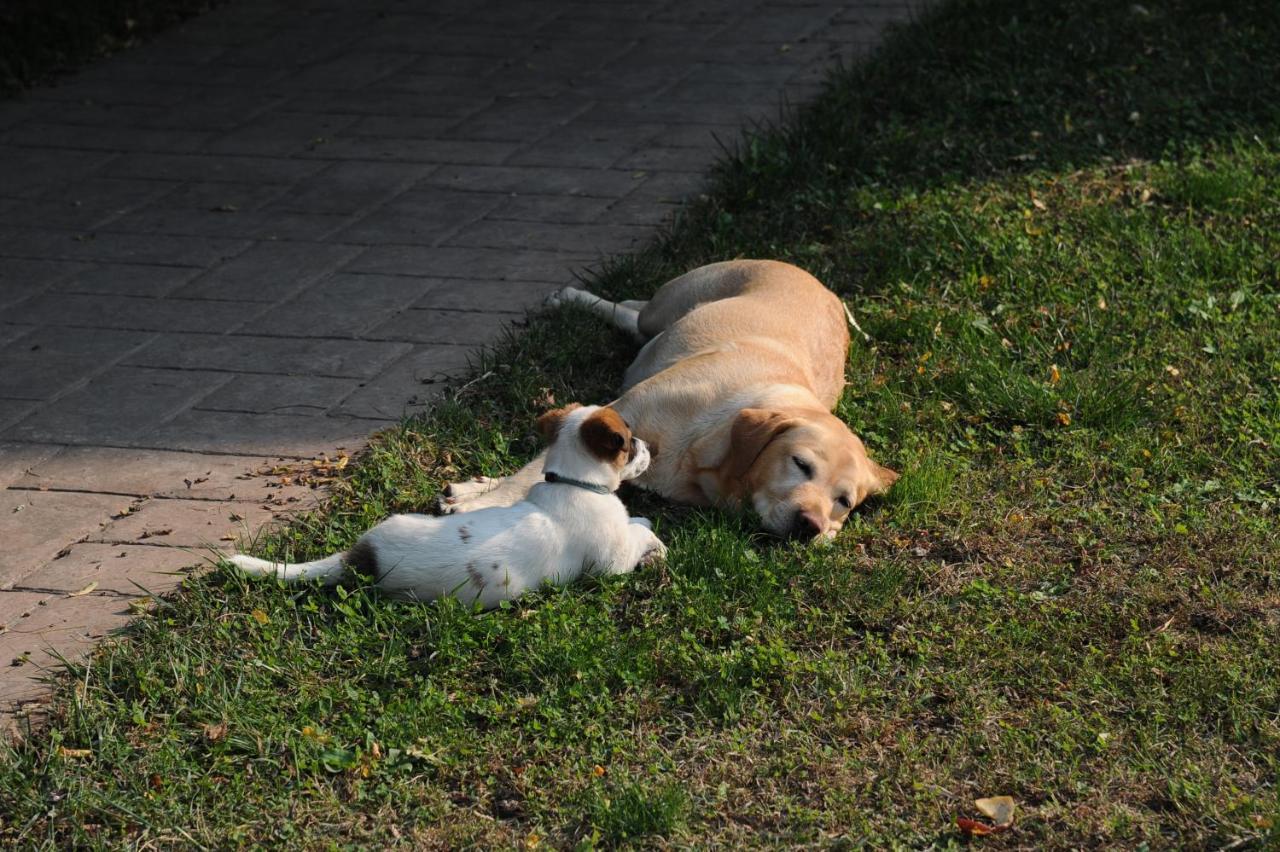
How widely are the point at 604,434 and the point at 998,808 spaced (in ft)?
4.92

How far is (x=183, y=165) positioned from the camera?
8203mm

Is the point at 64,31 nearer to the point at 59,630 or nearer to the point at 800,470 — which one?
the point at 59,630

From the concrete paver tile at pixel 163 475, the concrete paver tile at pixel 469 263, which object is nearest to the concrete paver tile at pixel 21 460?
the concrete paver tile at pixel 163 475

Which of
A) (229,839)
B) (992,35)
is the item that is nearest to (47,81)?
(992,35)

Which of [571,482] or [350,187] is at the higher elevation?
[571,482]

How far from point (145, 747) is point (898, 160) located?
17.7ft

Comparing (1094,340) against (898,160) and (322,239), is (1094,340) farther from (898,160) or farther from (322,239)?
(322,239)

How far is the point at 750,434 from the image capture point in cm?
473

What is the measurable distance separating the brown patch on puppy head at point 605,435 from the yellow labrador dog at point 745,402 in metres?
0.59

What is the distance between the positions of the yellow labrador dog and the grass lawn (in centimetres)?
14

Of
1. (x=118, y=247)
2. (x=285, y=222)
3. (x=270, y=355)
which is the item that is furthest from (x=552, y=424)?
(x=118, y=247)

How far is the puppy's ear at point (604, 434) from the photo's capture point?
4.15 meters

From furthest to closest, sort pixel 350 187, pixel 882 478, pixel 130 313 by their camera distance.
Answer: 1. pixel 350 187
2. pixel 130 313
3. pixel 882 478

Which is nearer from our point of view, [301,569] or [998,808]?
[998,808]
